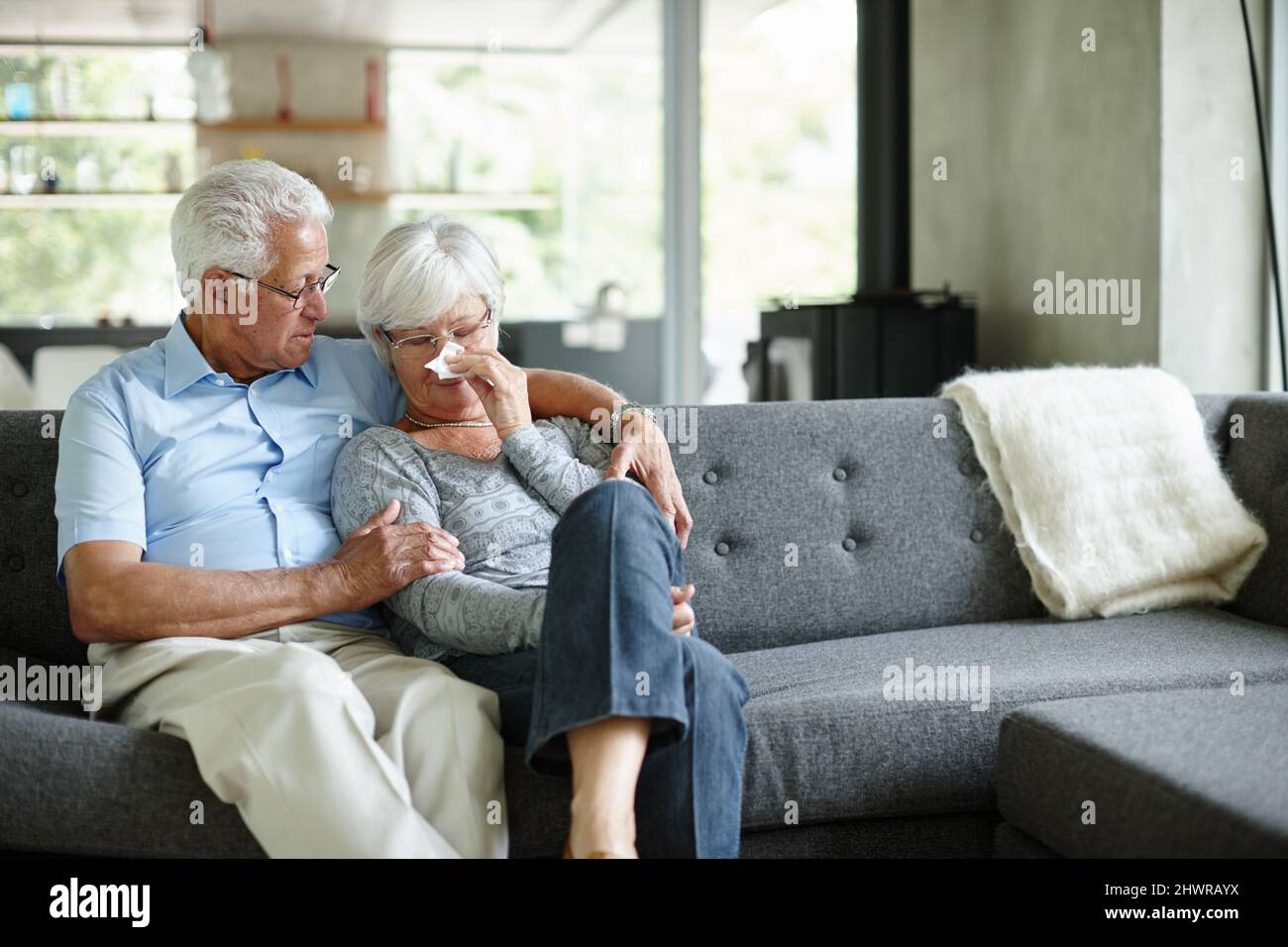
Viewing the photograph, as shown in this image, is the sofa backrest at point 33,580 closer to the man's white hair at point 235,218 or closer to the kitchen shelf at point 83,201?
the man's white hair at point 235,218

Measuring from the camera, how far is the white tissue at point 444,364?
1.88 meters

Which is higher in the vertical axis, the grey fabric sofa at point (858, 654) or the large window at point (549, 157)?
the large window at point (549, 157)

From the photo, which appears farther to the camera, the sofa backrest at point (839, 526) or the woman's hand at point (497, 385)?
the sofa backrest at point (839, 526)

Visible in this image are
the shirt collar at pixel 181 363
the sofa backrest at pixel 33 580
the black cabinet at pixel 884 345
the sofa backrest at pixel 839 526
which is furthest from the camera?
the black cabinet at pixel 884 345

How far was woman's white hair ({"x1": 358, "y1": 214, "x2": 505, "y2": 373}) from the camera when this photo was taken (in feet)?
6.18

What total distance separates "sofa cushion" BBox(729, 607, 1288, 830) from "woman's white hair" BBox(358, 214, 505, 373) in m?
0.74

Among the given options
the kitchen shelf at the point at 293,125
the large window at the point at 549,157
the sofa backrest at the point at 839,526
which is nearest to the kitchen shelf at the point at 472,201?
the large window at the point at 549,157

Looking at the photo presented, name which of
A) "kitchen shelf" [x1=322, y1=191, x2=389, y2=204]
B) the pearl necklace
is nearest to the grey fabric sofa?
the pearl necklace

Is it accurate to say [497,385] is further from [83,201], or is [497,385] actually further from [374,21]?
[83,201]

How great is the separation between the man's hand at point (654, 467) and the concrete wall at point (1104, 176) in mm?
2098

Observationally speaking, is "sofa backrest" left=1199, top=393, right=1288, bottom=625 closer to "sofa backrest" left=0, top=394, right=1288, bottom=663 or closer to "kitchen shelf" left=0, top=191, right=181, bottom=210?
"sofa backrest" left=0, top=394, right=1288, bottom=663

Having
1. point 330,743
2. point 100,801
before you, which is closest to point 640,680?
point 330,743
